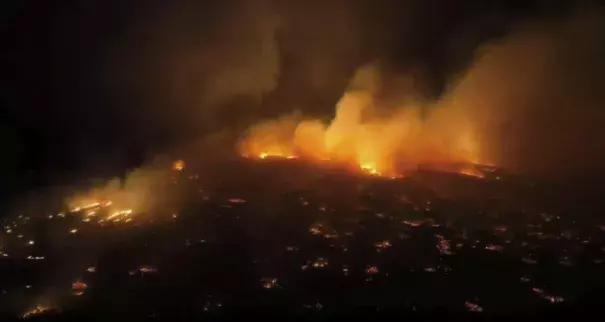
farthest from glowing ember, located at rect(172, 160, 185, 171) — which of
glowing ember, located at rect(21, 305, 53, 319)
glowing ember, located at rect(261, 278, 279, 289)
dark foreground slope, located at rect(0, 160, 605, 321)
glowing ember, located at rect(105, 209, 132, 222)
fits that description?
glowing ember, located at rect(21, 305, 53, 319)

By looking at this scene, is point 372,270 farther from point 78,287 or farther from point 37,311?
point 37,311

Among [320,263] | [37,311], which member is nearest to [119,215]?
[37,311]

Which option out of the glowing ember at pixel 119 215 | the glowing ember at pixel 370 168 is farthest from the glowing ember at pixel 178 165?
the glowing ember at pixel 370 168

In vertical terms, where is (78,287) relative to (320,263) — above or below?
below

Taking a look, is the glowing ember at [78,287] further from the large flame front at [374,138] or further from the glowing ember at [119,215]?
the large flame front at [374,138]

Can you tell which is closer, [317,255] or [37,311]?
[37,311]

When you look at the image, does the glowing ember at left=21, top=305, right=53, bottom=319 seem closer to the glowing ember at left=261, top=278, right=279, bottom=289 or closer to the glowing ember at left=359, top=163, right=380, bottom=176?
the glowing ember at left=261, top=278, right=279, bottom=289

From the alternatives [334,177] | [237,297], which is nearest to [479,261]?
[237,297]

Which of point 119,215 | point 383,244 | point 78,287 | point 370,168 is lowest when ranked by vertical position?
point 78,287
